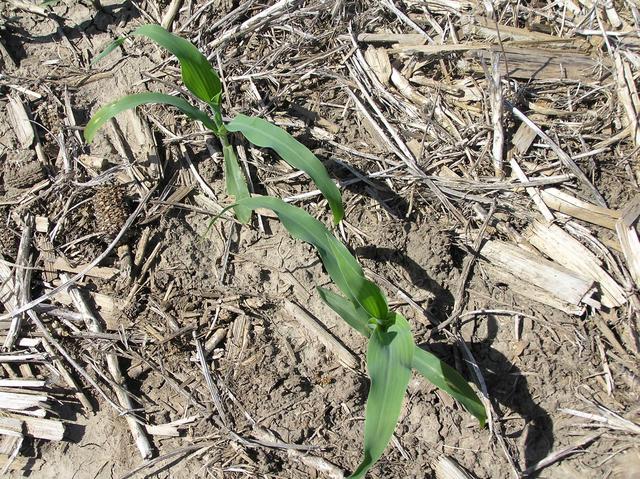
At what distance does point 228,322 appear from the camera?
2.14 m

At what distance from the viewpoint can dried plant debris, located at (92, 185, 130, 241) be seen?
2199 millimetres

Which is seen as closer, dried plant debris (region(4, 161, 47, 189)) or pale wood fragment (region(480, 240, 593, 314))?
pale wood fragment (region(480, 240, 593, 314))

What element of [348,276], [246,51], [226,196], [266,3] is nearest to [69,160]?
[226,196]

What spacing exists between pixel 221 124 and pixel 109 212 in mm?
493

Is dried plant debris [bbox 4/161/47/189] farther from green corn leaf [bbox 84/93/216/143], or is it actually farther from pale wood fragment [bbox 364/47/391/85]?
pale wood fragment [bbox 364/47/391/85]

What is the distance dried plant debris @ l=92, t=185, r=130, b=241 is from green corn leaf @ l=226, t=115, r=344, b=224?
1.71 feet

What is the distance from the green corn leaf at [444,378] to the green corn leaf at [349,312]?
17cm

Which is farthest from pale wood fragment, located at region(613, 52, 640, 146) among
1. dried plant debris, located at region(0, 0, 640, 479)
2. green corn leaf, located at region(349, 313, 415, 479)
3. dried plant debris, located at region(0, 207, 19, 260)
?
dried plant debris, located at region(0, 207, 19, 260)

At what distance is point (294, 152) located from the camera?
1.96 m

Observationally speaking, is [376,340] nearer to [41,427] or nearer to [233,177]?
[233,177]

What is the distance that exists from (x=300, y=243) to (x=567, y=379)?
3.23 feet

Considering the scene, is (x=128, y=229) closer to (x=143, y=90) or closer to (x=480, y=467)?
(x=143, y=90)

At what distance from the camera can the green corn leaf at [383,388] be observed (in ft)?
5.25

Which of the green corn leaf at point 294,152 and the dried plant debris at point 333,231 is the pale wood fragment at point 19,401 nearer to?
the dried plant debris at point 333,231
